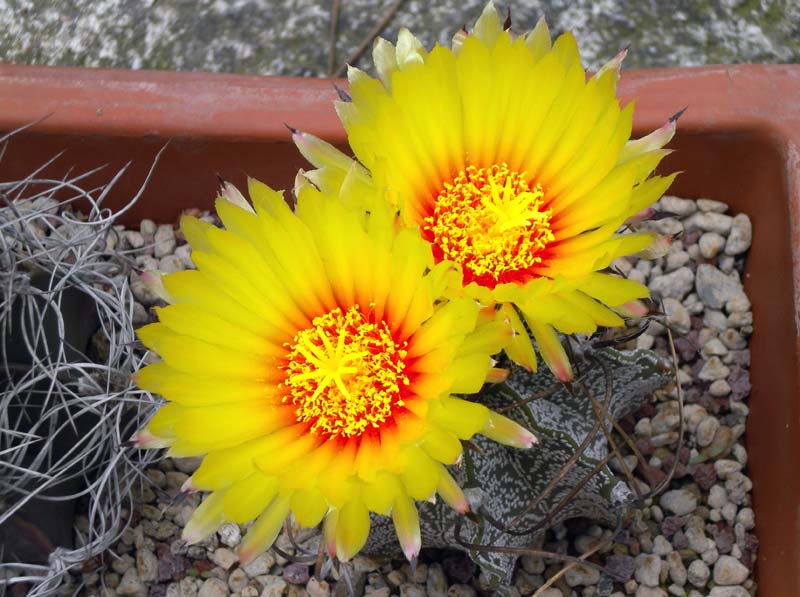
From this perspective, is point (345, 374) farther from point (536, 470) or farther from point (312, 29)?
point (312, 29)

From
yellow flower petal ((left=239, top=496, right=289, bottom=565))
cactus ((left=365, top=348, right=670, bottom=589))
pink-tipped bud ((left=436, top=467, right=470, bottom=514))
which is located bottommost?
cactus ((left=365, top=348, right=670, bottom=589))

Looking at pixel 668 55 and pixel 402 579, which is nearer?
pixel 402 579

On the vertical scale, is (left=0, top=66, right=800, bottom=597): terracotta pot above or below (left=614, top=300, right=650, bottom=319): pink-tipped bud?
below

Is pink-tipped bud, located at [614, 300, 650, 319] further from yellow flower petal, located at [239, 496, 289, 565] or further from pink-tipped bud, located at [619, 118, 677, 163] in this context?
yellow flower petal, located at [239, 496, 289, 565]

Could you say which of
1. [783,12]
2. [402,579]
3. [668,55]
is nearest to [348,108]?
[402,579]

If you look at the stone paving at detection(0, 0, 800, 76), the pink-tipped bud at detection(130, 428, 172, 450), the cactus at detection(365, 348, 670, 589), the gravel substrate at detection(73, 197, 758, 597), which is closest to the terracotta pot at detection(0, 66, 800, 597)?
the gravel substrate at detection(73, 197, 758, 597)

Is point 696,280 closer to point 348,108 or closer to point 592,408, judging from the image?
point 592,408

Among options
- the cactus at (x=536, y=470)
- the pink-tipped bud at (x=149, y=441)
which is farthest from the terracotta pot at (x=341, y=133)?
the pink-tipped bud at (x=149, y=441)
